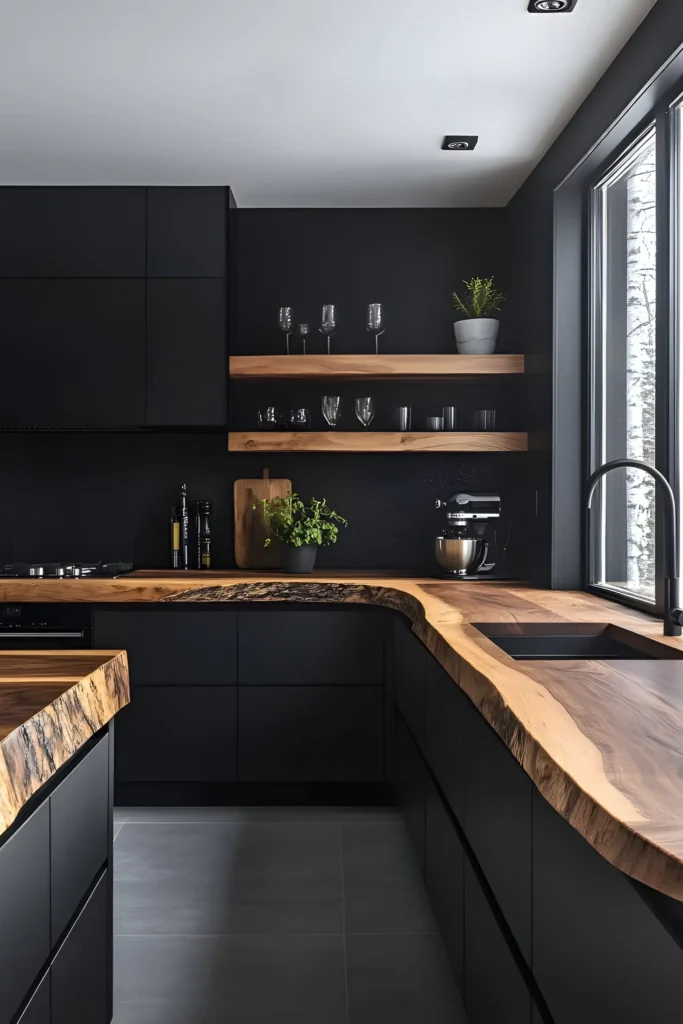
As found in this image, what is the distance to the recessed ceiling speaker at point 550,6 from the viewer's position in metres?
2.26

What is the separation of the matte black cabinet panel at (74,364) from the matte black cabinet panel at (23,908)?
104 inches

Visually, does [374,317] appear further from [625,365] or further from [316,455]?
[625,365]

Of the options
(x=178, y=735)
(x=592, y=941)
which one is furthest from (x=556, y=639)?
(x=178, y=735)

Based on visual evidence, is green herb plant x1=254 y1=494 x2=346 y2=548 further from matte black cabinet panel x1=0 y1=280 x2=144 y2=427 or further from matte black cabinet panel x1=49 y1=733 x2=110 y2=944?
matte black cabinet panel x1=49 y1=733 x2=110 y2=944

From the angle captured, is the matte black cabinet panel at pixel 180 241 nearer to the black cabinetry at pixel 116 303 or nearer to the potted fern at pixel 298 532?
the black cabinetry at pixel 116 303

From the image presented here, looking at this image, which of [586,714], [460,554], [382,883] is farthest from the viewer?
[460,554]

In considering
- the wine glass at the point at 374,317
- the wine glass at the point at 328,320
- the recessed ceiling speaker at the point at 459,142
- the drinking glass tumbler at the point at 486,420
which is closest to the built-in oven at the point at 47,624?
the wine glass at the point at 328,320

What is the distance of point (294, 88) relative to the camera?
281 cm

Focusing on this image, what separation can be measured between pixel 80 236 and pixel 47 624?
164 cm

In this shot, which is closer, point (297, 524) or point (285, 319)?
point (297, 524)

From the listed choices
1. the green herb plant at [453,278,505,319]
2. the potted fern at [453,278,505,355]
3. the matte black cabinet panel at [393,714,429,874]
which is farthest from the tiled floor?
the green herb plant at [453,278,505,319]

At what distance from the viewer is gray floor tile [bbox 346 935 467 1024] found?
197cm

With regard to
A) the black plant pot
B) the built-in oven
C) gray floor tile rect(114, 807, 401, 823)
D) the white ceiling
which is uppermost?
the white ceiling

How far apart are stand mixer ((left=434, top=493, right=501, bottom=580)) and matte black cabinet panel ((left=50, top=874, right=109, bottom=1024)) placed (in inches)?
85.5
